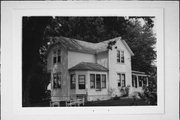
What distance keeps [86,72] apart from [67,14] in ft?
2.93

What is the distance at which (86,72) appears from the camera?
451 cm

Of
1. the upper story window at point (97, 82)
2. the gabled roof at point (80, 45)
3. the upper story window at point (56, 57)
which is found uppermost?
the gabled roof at point (80, 45)

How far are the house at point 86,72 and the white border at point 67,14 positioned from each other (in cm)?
22

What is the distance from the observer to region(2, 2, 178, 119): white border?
4441 millimetres

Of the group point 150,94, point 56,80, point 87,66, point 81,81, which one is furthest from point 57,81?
point 150,94

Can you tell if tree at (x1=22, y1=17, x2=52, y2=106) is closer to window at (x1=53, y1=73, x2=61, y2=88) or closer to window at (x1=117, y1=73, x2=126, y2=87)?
window at (x1=53, y1=73, x2=61, y2=88)

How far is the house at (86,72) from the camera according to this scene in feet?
14.7

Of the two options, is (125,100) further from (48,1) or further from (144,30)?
(48,1)

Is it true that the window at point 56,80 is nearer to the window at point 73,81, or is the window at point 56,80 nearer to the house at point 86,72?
the house at point 86,72

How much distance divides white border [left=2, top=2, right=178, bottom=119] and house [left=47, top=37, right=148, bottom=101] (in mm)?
221

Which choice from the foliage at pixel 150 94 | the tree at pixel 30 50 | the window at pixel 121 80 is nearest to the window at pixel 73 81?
the tree at pixel 30 50

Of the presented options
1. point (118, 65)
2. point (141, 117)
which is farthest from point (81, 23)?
point (141, 117)

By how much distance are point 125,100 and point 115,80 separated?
1.08 ft

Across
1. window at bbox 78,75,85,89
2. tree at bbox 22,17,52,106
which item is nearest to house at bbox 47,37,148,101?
window at bbox 78,75,85,89
